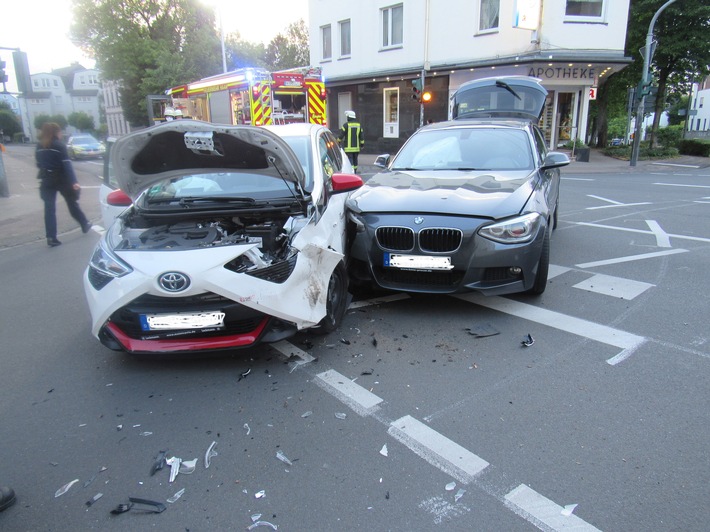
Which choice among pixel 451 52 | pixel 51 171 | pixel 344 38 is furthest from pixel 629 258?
pixel 344 38

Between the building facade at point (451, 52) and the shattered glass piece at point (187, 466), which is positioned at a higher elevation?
the building facade at point (451, 52)

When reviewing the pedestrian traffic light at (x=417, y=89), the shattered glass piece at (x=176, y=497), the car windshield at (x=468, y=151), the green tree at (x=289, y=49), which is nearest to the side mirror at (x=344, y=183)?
the car windshield at (x=468, y=151)

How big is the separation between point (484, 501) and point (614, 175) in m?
18.0

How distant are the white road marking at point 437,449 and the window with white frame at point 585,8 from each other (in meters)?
A: 23.0

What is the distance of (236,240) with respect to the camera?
389cm

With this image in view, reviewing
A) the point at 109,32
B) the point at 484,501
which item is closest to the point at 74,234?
the point at 484,501

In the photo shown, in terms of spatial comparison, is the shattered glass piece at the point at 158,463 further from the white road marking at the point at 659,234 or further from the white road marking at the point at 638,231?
the white road marking at the point at 638,231

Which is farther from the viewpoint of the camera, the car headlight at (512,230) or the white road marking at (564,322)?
the car headlight at (512,230)

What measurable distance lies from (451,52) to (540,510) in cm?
2405

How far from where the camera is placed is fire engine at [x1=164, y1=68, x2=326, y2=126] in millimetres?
16984

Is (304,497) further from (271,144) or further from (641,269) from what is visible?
(641,269)

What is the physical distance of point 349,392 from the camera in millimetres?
3393

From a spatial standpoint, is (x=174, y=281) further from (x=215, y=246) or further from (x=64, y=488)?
(x=64, y=488)

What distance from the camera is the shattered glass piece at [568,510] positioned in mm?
2283
